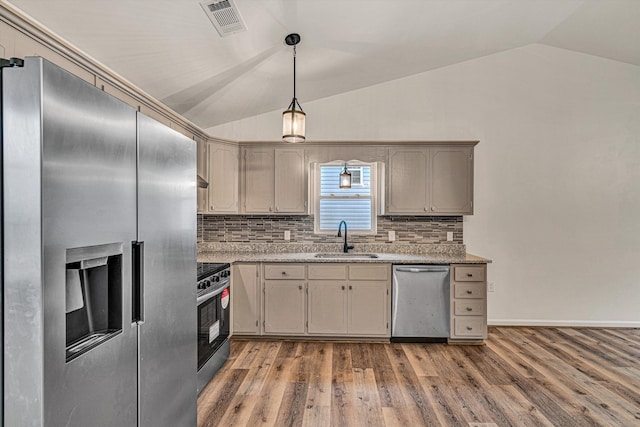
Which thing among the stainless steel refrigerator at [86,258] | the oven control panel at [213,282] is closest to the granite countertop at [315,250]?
the oven control panel at [213,282]

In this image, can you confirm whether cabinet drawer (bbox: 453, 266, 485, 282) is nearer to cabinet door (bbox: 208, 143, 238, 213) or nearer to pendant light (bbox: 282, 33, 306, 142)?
pendant light (bbox: 282, 33, 306, 142)

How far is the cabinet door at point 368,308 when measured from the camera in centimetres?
362

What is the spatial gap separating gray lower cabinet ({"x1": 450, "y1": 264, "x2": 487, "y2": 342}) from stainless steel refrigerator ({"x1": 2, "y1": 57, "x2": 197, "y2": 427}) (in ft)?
9.68

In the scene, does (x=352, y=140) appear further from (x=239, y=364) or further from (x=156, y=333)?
(x=156, y=333)

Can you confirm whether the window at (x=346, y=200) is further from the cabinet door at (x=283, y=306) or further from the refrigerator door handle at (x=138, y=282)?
the refrigerator door handle at (x=138, y=282)

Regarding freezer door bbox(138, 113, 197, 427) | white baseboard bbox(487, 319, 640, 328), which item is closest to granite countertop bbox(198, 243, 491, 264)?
white baseboard bbox(487, 319, 640, 328)

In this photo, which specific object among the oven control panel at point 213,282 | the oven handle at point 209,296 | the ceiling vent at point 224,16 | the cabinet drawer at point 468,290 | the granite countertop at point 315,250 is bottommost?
the cabinet drawer at point 468,290

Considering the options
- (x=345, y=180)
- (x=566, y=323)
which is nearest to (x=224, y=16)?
(x=345, y=180)

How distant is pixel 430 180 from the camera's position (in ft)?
13.1

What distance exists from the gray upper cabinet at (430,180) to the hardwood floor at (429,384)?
1.46 m

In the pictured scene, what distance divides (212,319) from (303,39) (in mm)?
2384

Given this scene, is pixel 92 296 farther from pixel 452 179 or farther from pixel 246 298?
pixel 452 179

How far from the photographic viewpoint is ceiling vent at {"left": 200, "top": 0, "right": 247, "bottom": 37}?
84.5 inches

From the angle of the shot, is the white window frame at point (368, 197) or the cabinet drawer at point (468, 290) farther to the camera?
the white window frame at point (368, 197)
